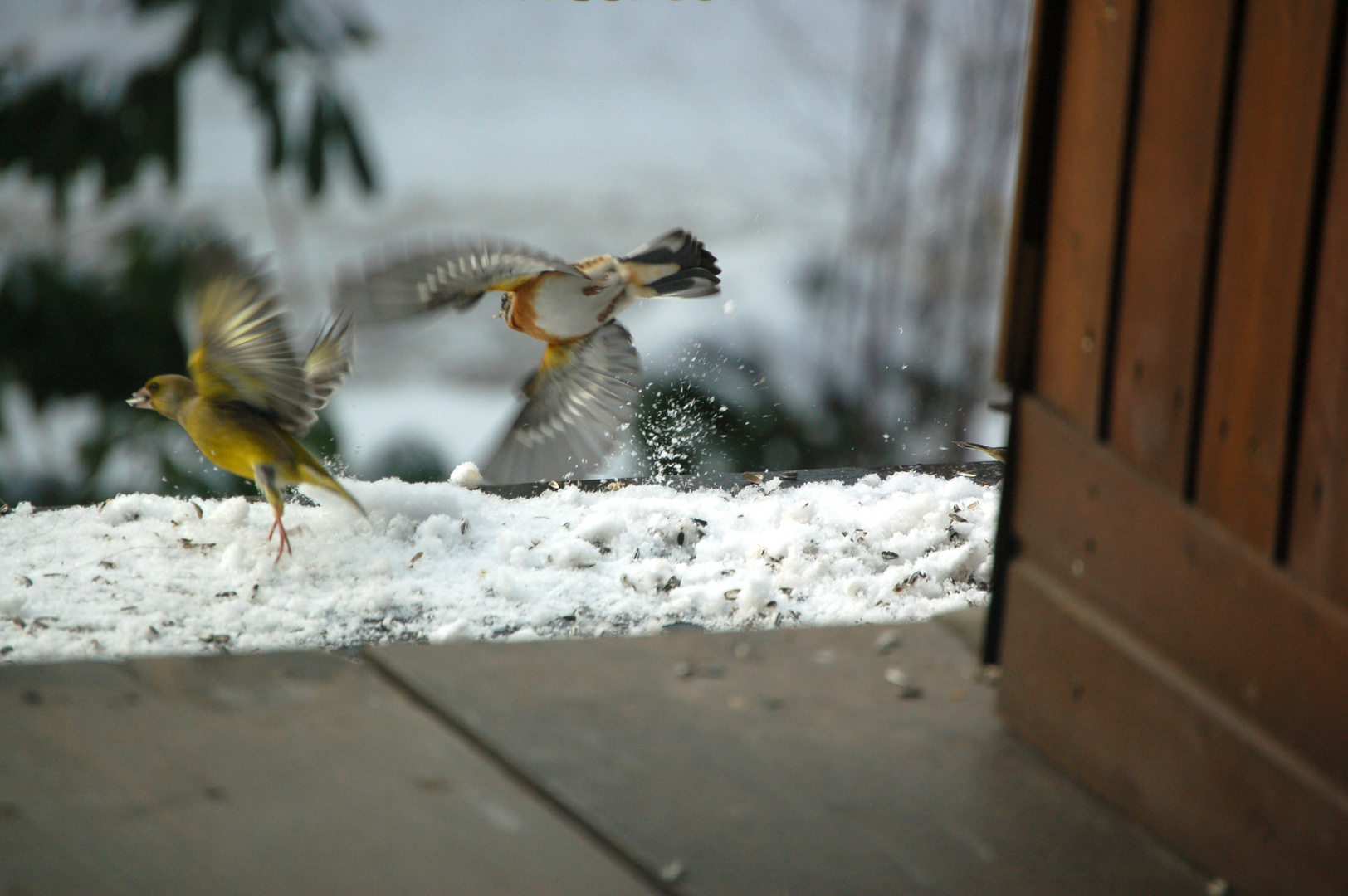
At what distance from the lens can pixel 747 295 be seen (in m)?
4.71

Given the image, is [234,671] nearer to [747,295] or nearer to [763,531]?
[763,531]

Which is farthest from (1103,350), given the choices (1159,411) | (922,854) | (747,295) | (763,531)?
(747,295)

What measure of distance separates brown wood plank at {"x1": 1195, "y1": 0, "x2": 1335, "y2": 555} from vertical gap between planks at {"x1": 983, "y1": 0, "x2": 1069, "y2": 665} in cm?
29

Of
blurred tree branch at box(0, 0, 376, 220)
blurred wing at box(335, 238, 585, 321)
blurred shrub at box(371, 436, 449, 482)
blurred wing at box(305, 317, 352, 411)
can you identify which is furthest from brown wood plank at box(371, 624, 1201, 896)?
blurred shrub at box(371, 436, 449, 482)

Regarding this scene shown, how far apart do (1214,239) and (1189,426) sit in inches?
6.8

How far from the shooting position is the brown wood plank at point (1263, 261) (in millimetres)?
1103

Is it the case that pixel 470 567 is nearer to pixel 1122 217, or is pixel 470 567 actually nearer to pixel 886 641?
pixel 886 641

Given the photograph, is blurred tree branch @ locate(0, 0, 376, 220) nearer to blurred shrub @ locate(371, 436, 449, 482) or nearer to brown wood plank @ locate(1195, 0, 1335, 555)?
blurred shrub @ locate(371, 436, 449, 482)

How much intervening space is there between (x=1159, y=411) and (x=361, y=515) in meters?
1.69

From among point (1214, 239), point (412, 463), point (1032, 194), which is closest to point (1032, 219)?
point (1032, 194)

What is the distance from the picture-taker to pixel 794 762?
→ 1.47 m

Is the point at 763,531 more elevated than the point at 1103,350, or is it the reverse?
the point at 1103,350

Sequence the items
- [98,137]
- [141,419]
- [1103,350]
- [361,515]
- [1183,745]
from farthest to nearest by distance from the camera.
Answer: [141,419]
[98,137]
[361,515]
[1103,350]
[1183,745]

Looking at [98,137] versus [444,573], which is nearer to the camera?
[444,573]
